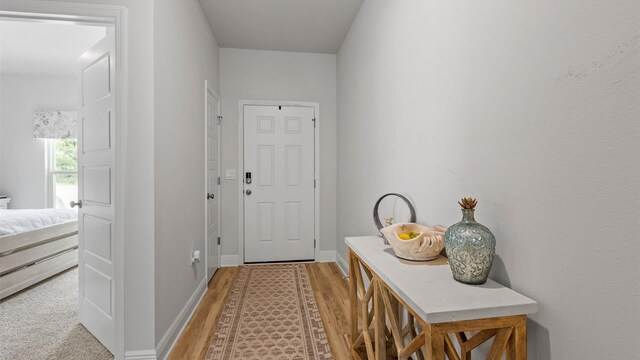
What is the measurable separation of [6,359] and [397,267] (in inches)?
96.1

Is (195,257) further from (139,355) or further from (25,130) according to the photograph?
(25,130)

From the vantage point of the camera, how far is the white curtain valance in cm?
472

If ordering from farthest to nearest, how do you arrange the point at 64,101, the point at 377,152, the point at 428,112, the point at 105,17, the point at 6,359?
1. the point at 64,101
2. the point at 377,152
3. the point at 6,359
4. the point at 105,17
5. the point at 428,112

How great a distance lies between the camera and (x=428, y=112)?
61.3 inches

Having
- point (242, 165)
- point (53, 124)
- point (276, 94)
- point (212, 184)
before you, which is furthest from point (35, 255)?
point (276, 94)

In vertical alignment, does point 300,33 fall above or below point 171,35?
above

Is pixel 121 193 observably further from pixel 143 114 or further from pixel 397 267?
pixel 397 267

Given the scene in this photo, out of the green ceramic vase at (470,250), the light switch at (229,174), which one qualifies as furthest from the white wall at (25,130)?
the green ceramic vase at (470,250)

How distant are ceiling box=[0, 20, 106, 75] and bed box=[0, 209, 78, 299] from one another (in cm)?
189

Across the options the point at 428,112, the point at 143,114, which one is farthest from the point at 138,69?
the point at 428,112

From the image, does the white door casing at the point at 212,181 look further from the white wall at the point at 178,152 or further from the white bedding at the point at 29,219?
the white bedding at the point at 29,219

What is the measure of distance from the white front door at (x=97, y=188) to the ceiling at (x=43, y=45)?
4.61ft

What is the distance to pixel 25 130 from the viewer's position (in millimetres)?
4734

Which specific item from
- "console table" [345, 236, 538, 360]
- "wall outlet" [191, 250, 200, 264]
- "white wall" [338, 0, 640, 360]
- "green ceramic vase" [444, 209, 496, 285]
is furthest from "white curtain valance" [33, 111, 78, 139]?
"green ceramic vase" [444, 209, 496, 285]
